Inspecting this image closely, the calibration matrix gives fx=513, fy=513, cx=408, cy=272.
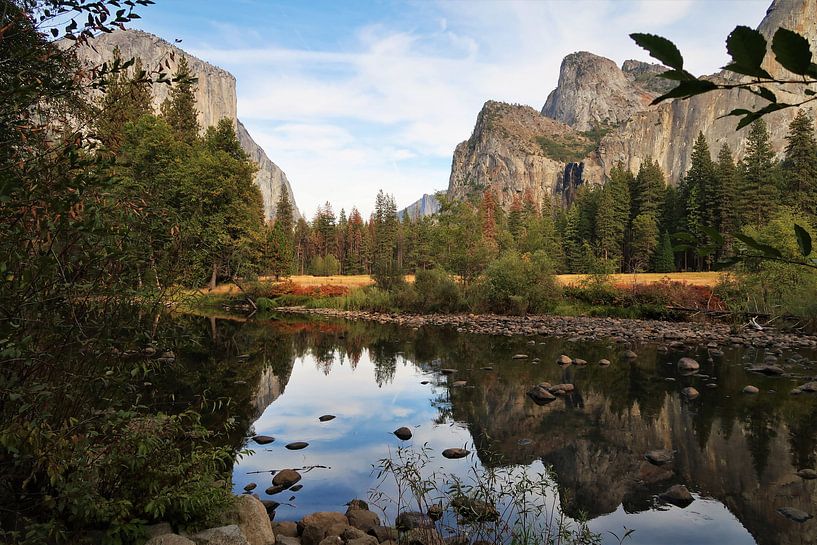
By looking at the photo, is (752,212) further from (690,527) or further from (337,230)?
(337,230)

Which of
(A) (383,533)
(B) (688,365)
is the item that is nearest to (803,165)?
(B) (688,365)

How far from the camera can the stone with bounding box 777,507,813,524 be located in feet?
19.8

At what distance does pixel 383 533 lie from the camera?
5711 mm

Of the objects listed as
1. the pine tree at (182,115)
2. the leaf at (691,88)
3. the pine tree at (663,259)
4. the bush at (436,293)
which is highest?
the pine tree at (182,115)

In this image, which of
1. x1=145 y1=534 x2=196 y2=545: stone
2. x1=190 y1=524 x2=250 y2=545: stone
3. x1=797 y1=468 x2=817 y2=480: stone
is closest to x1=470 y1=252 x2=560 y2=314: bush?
x1=797 y1=468 x2=817 y2=480: stone

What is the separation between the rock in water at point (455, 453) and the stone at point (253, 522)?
3.53 meters

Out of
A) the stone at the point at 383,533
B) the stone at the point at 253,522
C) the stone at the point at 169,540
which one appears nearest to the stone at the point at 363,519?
the stone at the point at 383,533

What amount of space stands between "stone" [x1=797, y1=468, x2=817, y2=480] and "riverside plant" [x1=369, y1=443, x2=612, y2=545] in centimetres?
327

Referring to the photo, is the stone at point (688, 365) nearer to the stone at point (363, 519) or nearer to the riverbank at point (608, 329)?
the riverbank at point (608, 329)

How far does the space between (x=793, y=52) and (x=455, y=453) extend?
7926 millimetres

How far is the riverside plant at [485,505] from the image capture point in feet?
16.6

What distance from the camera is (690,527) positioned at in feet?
20.0

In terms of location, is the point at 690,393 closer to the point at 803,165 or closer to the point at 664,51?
the point at 664,51

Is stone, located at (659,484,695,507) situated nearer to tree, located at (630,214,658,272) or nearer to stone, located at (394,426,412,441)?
stone, located at (394,426,412,441)
